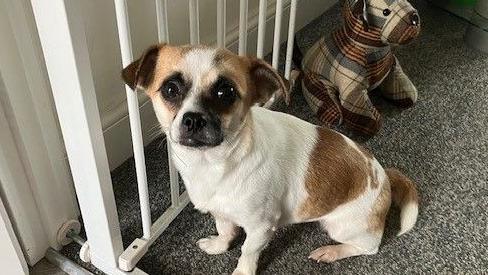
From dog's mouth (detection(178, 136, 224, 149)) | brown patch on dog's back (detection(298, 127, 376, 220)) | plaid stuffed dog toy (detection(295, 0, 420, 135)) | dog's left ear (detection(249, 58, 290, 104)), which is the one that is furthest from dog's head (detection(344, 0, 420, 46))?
dog's mouth (detection(178, 136, 224, 149))

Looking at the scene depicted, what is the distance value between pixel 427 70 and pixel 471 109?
0.22 m

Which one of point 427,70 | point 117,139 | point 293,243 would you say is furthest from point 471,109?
point 117,139

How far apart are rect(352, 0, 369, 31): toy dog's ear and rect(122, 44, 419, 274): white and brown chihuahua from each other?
0.41 metres

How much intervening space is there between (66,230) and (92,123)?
421 millimetres

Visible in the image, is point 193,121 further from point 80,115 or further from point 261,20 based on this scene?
point 261,20

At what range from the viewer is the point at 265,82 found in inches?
36.0

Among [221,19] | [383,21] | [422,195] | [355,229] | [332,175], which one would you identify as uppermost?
[221,19]

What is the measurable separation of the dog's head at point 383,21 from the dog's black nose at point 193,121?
2.25ft

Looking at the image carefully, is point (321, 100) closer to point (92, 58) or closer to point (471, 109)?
point (471, 109)

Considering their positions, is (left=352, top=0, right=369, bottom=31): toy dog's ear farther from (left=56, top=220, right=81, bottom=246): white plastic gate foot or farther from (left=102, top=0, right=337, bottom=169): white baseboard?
(left=56, top=220, right=81, bottom=246): white plastic gate foot

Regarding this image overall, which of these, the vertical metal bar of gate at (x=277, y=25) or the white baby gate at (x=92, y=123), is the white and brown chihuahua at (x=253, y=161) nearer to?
the white baby gate at (x=92, y=123)

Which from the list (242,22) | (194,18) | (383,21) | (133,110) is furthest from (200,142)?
(383,21)

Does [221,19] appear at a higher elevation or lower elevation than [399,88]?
higher

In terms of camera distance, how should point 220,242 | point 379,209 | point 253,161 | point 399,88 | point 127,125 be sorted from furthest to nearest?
point 399,88 < point 127,125 < point 220,242 < point 379,209 < point 253,161
